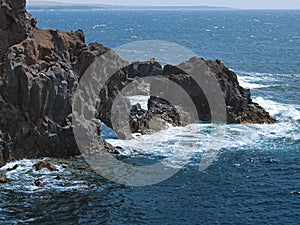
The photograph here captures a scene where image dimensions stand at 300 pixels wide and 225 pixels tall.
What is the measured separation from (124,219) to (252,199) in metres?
13.8

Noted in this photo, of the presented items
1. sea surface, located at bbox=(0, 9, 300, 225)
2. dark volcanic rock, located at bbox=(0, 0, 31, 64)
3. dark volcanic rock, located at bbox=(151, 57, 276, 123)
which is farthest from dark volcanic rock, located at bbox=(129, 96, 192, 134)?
dark volcanic rock, located at bbox=(0, 0, 31, 64)

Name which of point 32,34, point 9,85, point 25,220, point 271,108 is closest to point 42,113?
point 9,85

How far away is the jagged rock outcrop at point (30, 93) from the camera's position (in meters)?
59.4

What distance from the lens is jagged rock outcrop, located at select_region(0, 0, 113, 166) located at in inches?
2338

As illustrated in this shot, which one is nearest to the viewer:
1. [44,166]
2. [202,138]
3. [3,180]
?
[3,180]

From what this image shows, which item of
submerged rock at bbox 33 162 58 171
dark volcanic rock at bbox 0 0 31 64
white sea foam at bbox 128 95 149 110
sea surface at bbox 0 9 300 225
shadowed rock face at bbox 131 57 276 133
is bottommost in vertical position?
sea surface at bbox 0 9 300 225

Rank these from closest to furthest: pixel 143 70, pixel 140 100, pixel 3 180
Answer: pixel 3 180 < pixel 140 100 < pixel 143 70

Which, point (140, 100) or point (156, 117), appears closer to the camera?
point (156, 117)

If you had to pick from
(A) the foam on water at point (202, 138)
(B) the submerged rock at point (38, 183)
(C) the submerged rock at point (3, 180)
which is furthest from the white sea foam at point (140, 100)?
(C) the submerged rock at point (3, 180)

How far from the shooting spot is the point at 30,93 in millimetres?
60094

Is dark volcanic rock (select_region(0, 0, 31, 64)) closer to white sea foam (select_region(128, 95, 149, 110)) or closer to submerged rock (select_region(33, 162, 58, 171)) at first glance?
submerged rock (select_region(33, 162, 58, 171))

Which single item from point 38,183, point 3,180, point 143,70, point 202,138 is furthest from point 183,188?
point 143,70

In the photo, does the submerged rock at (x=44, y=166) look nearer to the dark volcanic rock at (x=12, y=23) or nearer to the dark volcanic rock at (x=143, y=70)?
the dark volcanic rock at (x=12, y=23)

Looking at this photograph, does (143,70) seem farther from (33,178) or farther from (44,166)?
(33,178)
